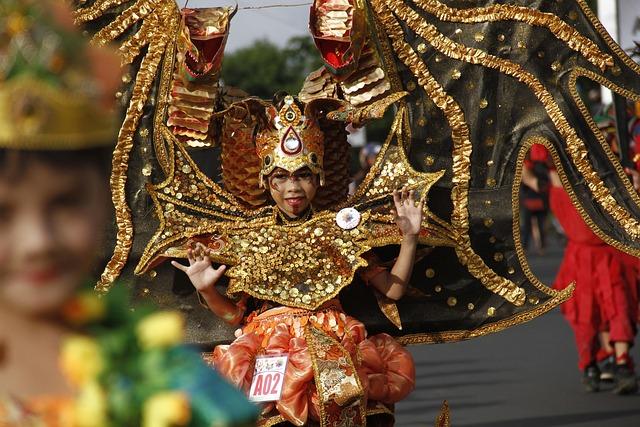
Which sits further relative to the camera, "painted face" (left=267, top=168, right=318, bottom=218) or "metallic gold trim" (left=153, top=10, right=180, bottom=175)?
"metallic gold trim" (left=153, top=10, right=180, bottom=175)

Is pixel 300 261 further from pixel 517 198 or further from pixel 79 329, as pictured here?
pixel 79 329

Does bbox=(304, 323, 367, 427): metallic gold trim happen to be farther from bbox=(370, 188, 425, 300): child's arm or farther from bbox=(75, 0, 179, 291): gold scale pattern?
bbox=(75, 0, 179, 291): gold scale pattern

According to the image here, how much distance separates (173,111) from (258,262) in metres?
0.80

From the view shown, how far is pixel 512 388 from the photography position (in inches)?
394

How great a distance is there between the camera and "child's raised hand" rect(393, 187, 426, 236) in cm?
586

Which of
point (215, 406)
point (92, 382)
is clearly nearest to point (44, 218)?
point (92, 382)

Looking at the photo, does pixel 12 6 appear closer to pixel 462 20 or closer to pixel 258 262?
pixel 258 262

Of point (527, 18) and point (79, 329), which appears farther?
point (527, 18)

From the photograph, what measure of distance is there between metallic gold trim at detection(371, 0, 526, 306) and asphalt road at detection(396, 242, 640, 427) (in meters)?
2.30

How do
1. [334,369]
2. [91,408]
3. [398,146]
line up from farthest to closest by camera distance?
[398,146] → [334,369] → [91,408]

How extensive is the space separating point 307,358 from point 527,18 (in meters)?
1.95

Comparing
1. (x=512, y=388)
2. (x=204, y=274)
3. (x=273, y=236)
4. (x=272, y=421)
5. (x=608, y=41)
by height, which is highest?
(x=608, y=41)

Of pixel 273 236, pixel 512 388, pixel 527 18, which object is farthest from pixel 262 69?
pixel 273 236

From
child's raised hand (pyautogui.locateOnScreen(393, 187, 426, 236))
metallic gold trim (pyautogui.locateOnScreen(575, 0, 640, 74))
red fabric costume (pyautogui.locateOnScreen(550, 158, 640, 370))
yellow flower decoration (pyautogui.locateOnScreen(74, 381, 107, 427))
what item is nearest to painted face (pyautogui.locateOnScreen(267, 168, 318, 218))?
child's raised hand (pyautogui.locateOnScreen(393, 187, 426, 236))
